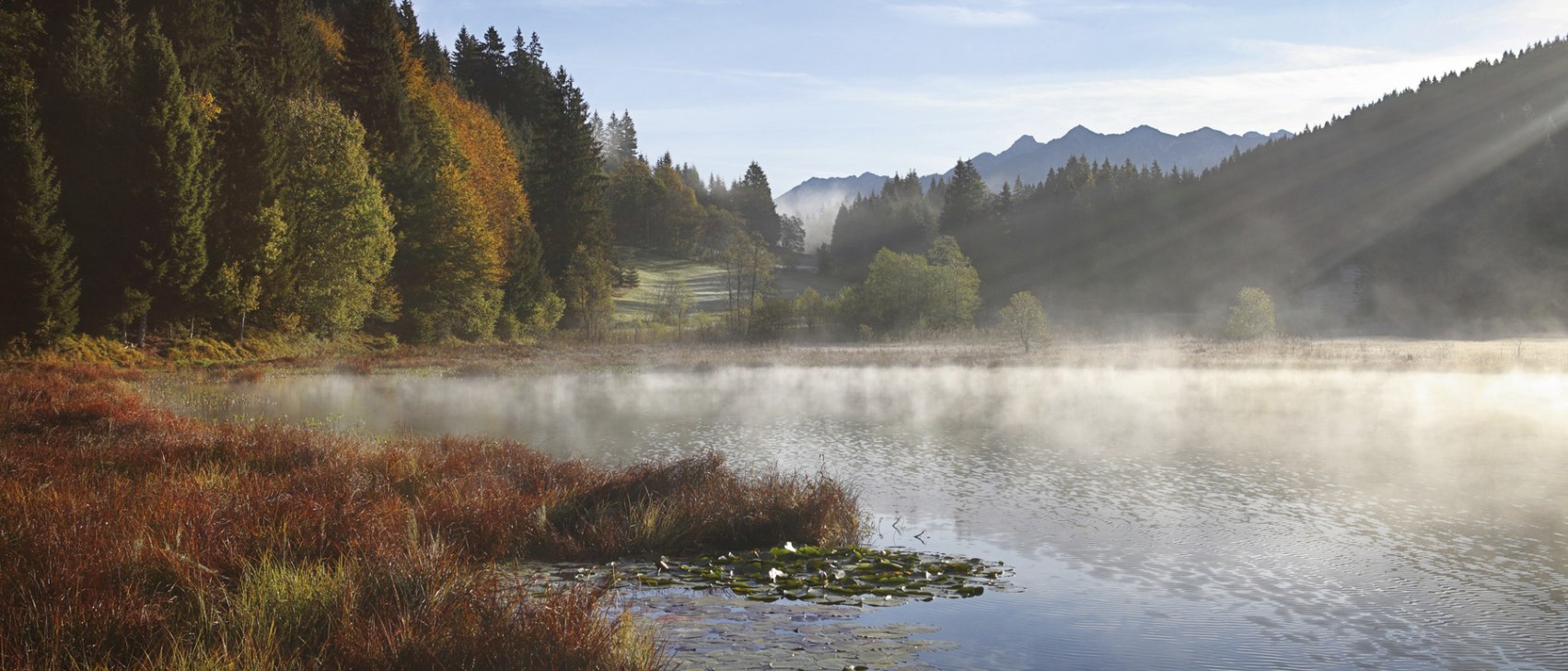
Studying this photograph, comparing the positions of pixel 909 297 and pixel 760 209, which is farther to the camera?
pixel 760 209

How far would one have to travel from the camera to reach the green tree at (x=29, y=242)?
35.0m

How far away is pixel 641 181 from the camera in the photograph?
134 m

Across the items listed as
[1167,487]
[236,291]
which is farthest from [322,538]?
[236,291]

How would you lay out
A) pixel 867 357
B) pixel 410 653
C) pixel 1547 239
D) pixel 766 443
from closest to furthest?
1. pixel 410 653
2. pixel 766 443
3. pixel 867 357
4. pixel 1547 239

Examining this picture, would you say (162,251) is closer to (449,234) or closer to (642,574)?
(449,234)

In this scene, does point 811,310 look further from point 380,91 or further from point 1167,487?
point 1167,487

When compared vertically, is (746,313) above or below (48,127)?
below

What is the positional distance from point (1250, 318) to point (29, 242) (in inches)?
2281

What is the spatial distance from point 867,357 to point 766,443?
31.5m

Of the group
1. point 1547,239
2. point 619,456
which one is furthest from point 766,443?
point 1547,239

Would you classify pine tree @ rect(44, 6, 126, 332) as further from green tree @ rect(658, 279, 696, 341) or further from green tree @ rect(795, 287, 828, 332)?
green tree @ rect(795, 287, 828, 332)

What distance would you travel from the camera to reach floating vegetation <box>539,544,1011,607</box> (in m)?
10.0

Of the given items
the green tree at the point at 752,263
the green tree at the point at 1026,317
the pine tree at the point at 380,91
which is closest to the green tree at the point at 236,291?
the pine tree at the point at 380,91

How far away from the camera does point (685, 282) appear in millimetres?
109125
